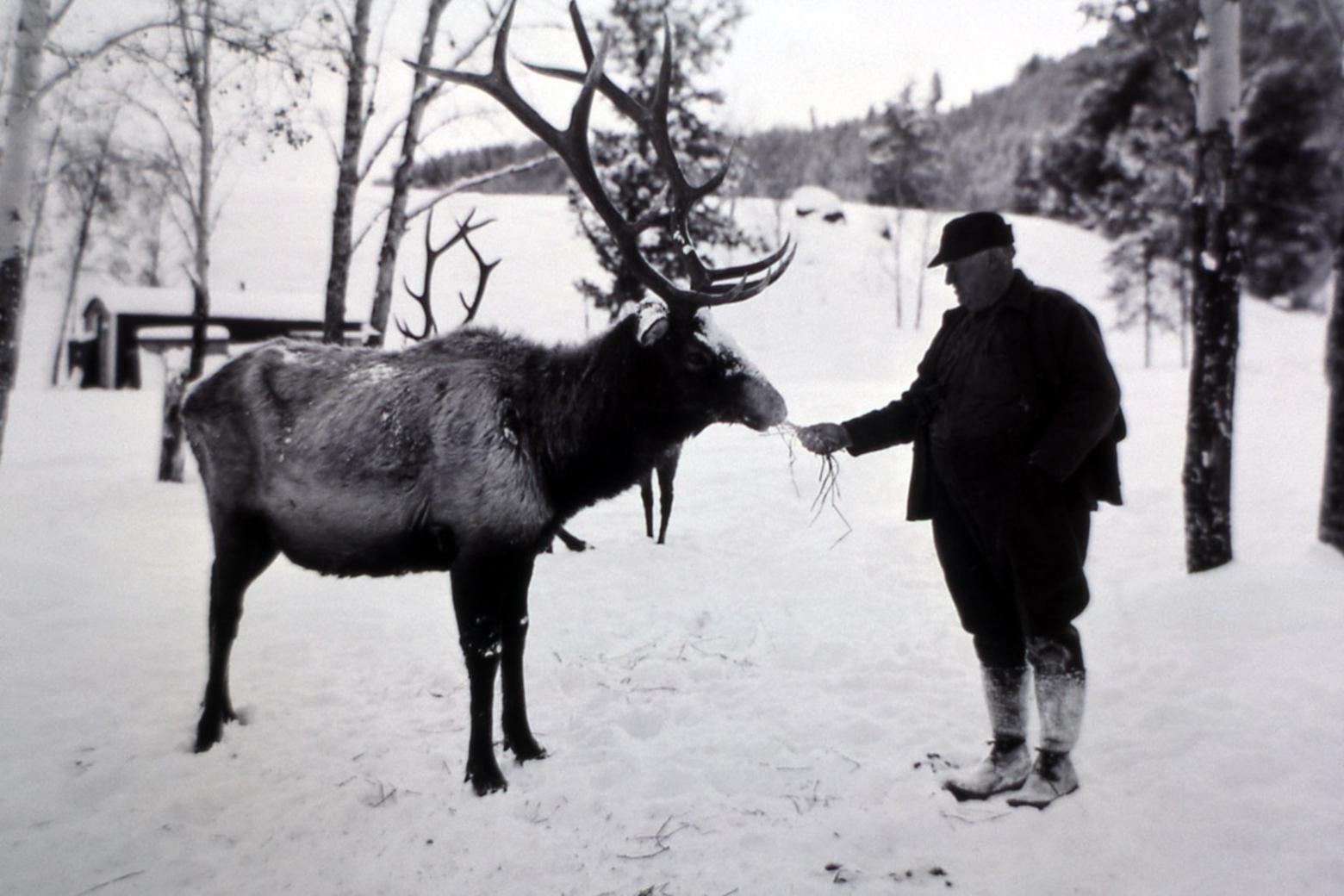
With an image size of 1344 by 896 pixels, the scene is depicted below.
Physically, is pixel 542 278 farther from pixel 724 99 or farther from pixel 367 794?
pixel 367 794

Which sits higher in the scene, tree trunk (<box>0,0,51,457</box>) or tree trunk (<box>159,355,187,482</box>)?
tree trunk (<box>0,0,51,457</box>)

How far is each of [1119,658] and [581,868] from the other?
126 inches

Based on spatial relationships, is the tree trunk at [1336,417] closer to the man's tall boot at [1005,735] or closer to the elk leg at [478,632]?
the man's tall boot at [1005,735]

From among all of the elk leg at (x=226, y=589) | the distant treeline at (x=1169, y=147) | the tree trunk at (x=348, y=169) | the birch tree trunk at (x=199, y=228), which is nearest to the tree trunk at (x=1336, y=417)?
the distant treeline at (x=1169, y=147)

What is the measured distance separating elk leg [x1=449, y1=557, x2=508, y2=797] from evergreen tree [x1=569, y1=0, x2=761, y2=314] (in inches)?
571

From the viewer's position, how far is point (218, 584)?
366cm

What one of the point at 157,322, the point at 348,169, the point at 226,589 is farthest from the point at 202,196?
the point at 157,322

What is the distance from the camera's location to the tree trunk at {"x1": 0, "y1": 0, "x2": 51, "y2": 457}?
22.0 feet

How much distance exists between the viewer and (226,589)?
366 cm

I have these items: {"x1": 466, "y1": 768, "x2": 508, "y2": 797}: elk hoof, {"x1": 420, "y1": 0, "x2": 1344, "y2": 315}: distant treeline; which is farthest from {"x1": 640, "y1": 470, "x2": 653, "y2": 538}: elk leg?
{"x1": 420, "y1": 0, "x2": 1344, "y2": 315}: distant treeline

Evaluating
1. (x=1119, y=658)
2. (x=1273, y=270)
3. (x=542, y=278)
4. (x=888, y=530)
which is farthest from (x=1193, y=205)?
(x=542, y=278)

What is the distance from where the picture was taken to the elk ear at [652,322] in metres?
3.45

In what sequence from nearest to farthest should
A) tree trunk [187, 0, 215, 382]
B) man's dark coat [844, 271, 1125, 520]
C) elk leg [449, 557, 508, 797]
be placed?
man's dark coat [844, 271, 1125, 520]
elk leg [449, 557, 508, 797]
tree trunk [187, 0, 215, 382]

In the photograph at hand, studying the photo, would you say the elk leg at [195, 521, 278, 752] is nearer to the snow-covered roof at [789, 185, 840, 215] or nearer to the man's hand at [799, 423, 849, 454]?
A: the man's hand at [799, 423, 849, 454]
